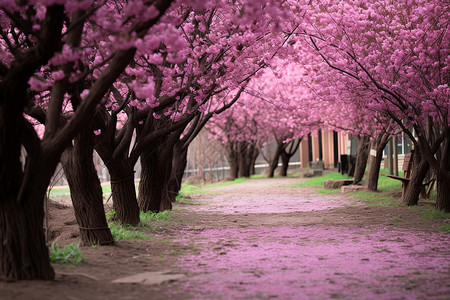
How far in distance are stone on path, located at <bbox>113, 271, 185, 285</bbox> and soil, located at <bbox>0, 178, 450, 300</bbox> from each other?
1 cm

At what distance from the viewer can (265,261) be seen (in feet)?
23.7

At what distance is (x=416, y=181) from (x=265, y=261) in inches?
314

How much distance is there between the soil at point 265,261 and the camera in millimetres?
5371

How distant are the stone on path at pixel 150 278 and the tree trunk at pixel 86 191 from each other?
2.13 meters

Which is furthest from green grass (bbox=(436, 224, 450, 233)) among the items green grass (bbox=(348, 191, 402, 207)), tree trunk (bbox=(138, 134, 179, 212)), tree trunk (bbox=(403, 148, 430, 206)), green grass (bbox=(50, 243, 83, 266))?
green grass (bbox=(50, 243, 83, 266))

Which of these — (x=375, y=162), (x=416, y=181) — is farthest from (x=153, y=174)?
(x=375, y=162)

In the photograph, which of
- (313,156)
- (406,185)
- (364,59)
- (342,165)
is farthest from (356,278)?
(313,156)

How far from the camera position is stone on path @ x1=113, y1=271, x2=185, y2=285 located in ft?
Answer: 19.3

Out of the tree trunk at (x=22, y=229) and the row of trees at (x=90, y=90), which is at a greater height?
the row of trees at (x=90, y=90)

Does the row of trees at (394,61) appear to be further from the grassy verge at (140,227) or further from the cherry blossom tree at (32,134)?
the cherry blossom tree at (32,134)

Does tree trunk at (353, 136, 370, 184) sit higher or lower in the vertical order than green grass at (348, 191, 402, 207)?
higher

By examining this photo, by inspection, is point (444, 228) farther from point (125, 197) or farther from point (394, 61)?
point (125, 197)

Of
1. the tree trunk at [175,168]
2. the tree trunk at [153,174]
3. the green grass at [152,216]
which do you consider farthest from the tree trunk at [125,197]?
the tree trunk at [175,168]

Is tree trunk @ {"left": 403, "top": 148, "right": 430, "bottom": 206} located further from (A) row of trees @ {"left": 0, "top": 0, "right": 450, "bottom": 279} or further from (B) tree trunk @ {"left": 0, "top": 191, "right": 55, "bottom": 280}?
(B) tree trunk @ {"left": 0, "top": 191, "right": 55, "bottom": 280}
